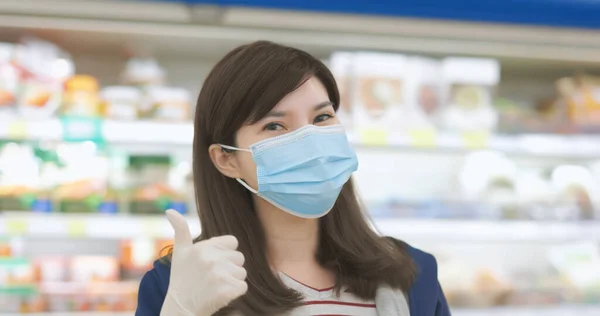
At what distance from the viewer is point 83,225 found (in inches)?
96.9

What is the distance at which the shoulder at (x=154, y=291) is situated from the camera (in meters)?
1.41

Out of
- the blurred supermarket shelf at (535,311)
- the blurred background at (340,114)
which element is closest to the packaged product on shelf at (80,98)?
the blurred background at (340,114)

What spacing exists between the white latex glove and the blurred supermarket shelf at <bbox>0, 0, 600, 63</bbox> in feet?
4.50

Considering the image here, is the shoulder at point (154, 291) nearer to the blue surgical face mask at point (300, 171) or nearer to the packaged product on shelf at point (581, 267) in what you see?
the blue surgical face mask at point (300, 171)

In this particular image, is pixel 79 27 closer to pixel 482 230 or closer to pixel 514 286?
pixel 482 230

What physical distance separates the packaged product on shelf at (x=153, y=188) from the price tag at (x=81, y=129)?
253 millimetres

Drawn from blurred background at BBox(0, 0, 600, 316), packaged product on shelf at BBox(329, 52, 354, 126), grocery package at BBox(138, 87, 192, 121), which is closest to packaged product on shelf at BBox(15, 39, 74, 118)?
blurred background at BBox(0, 0, 600, 316)

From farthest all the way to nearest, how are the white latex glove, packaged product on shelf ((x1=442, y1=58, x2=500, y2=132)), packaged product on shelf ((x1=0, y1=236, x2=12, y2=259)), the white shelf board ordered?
packaged product on shelf ((x1=442, y1=58, x2=500, y2=132))
the white shelf board
packaged product on shelf ((x1=0, y1=236, x2=12, y2=259))
the white latex glove

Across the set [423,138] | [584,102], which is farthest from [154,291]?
[584,102]

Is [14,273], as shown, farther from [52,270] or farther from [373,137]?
[373,137]

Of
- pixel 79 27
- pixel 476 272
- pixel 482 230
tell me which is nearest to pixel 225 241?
pixel 79 27

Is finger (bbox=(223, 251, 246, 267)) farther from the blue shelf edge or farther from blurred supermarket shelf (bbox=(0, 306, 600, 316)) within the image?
blurred supermarket shelf (bbox=(0, 306, 600, 316))

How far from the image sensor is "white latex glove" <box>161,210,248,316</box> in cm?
119

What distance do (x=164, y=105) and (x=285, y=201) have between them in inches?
51.0
